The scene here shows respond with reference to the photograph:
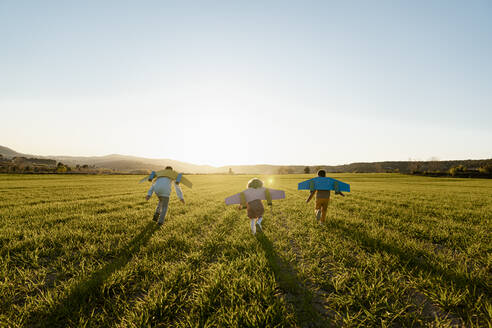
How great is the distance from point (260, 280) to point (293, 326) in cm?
92

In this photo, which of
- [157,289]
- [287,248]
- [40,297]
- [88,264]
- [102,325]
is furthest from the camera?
[287,248]

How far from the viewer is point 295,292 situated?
10.1 feet

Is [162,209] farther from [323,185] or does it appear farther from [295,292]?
[323,185]

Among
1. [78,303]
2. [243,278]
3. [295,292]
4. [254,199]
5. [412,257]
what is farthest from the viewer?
[254,199]

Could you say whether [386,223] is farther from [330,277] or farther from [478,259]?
[330,277]

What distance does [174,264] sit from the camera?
12.7 ft

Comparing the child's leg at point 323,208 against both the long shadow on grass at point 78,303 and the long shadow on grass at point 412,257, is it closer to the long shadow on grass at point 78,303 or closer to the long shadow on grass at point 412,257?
the long shadow on grass at point 412,257

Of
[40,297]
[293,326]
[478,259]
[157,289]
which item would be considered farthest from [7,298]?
[478,259]

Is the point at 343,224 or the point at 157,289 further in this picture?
the point at 343,224

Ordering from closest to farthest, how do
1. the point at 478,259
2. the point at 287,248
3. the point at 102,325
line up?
the point at 102,325 < the point at 478,259 < the point at 287,248

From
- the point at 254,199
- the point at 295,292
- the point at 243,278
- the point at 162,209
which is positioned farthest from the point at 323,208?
the point at 162,209

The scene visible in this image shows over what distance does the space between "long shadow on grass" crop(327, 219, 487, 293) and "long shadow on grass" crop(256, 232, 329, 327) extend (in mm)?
2335

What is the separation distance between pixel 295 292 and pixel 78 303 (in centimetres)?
329

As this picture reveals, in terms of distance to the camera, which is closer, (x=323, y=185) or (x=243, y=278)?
(x=243, y=278)
